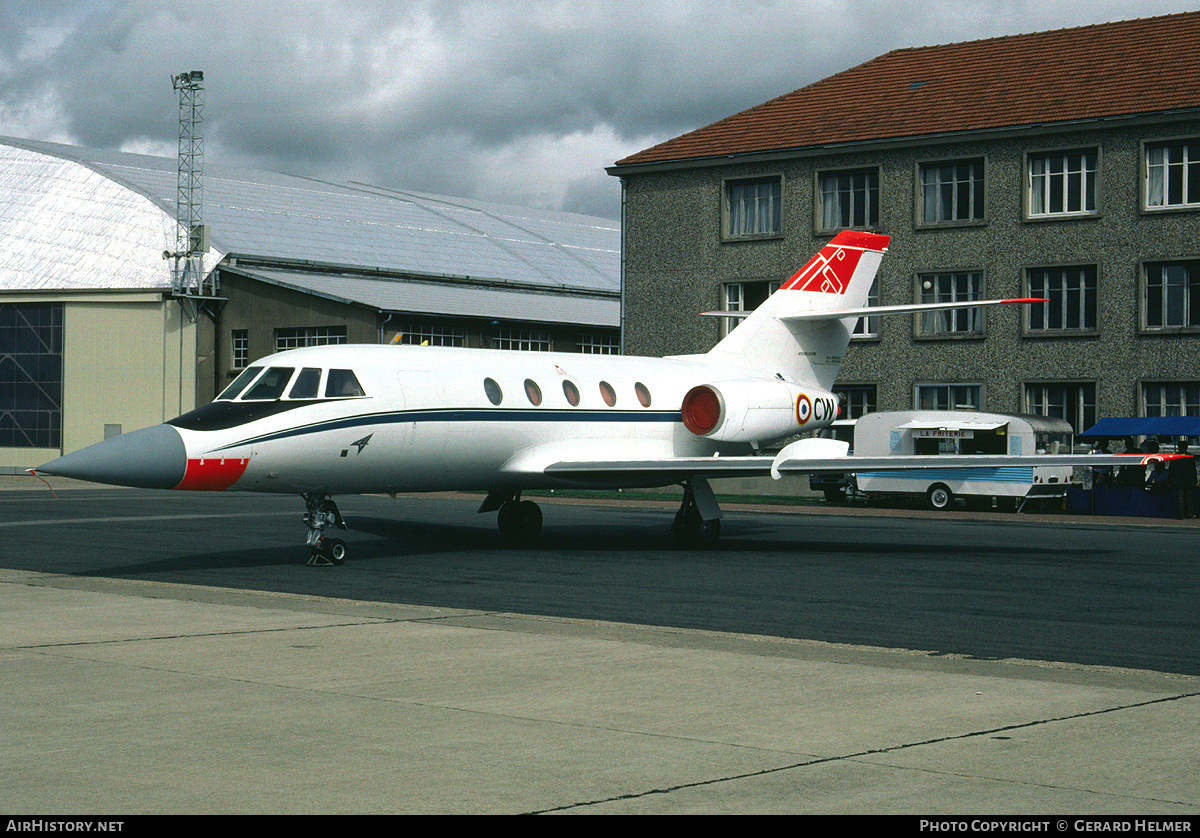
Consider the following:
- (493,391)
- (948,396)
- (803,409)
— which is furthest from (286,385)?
(948,396)

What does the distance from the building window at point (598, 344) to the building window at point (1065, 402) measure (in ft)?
75.6

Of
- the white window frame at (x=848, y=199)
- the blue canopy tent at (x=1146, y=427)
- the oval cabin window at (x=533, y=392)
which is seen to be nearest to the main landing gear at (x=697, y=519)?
the oval cabin window at (x=533, y=392)

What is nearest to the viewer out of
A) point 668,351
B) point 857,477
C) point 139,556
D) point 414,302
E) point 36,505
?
point 139,556

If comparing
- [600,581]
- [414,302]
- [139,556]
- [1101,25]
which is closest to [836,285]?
[600,581]

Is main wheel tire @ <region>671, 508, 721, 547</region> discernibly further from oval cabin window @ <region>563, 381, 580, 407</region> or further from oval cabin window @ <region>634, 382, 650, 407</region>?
oval cabin window @ <region>563, 381, 580, 407</region>

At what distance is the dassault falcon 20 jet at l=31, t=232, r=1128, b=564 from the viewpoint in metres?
18.1

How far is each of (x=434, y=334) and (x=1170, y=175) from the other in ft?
94.1

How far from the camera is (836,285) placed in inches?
1077

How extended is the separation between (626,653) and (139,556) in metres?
11.8

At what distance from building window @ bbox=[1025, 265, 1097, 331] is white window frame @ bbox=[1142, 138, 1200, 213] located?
265 centimetres

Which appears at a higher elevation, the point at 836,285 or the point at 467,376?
the point at 836,285

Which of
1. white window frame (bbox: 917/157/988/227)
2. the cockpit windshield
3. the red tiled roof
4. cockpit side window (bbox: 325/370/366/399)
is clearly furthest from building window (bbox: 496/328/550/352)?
the cockpit windshield

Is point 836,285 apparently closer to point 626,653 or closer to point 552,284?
point 626,653

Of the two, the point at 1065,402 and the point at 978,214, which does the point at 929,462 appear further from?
the point at 978,214
